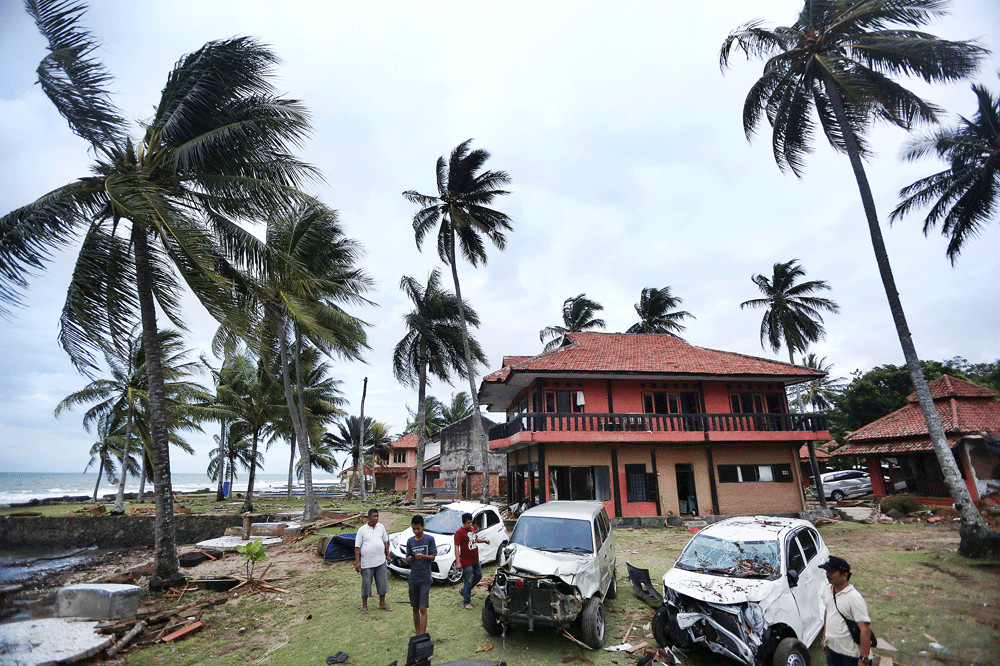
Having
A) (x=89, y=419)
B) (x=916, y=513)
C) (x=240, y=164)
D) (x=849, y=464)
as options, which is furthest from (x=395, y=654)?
(x=849, y=464)

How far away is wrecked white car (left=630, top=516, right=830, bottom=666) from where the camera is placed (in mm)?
5488

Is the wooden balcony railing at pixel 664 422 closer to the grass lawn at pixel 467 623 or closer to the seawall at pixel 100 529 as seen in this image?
the grass lawn at pixel 467 623

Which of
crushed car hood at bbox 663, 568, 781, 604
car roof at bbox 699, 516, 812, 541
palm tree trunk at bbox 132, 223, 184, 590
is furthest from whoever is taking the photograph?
palm tree trunk at bbox 132, 223, 184, 590

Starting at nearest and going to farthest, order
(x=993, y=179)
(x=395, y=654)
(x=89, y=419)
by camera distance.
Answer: (x=395, y=654)
(x=993, y=179)
(x=89, y=419)

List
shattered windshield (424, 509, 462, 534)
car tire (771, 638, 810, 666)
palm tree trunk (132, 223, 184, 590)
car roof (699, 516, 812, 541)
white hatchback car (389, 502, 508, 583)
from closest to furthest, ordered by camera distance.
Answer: car tire (771, 638, 810, 666) → car roof (699, 516, 812, 541) → palm tree trunk (132, 223, 184, 590) → white hatchback car (389, 502, 508, 583) → shattered windshield (424, 509, 462, 534)

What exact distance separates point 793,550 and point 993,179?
65.8 ft

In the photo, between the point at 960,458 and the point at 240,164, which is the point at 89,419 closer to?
the point at 240,164

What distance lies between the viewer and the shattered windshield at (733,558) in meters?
6.29

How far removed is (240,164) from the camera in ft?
33.8

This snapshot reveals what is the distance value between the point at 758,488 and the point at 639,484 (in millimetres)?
5425

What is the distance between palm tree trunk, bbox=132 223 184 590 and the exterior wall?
19453 mm

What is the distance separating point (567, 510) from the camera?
341 inches

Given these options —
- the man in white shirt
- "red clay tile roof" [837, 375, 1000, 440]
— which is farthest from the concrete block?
"red clay tile roof" [837, 375, 1000, 440]

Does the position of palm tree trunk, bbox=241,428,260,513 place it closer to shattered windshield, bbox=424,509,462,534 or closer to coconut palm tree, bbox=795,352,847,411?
shattered windshield, bbox=424,509,462,534
